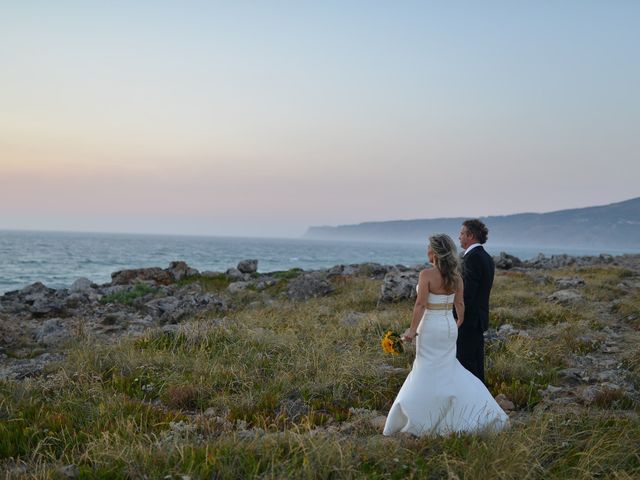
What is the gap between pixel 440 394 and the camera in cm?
576

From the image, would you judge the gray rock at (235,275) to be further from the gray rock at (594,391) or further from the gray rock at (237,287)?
the gray rock at (594,391)

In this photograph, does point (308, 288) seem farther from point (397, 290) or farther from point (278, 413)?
point (278, 413)

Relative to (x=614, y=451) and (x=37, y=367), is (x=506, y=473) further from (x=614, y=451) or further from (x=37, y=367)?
(x=37, y=367)

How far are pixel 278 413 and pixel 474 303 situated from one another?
10.2 ft

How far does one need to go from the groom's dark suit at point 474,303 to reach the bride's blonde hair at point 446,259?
887 mm

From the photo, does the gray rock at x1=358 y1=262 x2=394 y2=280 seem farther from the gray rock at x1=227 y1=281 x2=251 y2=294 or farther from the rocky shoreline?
the gray rock at x1=227 y1=281 x2=251 y2=294

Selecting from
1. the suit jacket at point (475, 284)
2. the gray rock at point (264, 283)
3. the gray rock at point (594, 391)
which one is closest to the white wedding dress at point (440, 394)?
the suit jacket at point (475, 284)

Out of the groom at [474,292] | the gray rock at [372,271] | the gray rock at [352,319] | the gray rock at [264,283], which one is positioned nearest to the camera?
the groom at [474,292]

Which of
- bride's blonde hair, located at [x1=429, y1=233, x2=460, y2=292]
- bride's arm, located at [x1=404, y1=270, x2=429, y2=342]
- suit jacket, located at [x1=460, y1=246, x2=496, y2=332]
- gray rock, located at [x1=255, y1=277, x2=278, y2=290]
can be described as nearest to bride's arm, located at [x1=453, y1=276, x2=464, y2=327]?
bride's blonde hair, located at [x1=429, y1=233, x2=460, y2=292]

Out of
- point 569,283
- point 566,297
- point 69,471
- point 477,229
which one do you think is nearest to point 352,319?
point 477,229

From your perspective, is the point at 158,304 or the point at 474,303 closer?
the point at 474,303

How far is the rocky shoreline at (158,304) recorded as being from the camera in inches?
378

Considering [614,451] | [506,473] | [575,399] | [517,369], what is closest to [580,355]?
[517,369]

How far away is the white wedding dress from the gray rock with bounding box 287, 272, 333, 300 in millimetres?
12021
